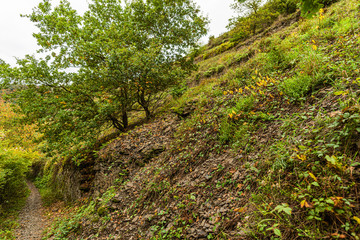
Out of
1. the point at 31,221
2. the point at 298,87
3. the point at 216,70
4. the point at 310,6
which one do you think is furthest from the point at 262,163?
the point at 31,221

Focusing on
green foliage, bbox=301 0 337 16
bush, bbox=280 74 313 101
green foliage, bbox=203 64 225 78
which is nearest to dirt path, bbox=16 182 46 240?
bush, bbox=280 74 313 101

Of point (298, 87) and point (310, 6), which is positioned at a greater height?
point (310, 6)

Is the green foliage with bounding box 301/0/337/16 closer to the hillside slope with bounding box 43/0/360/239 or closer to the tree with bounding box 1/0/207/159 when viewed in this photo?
the hillside slope with bounding box 43/0/360/239

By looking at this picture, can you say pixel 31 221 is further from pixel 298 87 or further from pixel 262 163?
pixel 298 87

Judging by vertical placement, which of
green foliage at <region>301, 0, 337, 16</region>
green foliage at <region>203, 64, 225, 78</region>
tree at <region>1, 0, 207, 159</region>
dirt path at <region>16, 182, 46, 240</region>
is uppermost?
tree at <region>1, 0, 207, 159</region>

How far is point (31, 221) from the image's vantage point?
9039mm

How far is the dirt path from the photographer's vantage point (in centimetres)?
758

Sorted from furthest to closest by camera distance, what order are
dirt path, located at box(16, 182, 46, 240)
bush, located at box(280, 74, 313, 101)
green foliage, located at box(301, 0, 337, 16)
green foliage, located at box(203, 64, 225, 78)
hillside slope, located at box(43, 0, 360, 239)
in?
green foliage, located at box(203, 64, 225, 78) → dirt path, located at box(16, 182, 46, 240) → bush, located at box(280, 74, 313, 101) → green foliage, located at box(301, 0, 337, 16) → hillside slope, located at box(43, 0, 360, 239)

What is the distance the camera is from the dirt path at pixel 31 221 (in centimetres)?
758

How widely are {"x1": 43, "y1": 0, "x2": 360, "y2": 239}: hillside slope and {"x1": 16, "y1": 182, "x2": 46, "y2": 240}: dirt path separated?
2140 mm

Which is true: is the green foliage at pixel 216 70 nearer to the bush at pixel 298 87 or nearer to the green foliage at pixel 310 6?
the bush at pixel 298 87

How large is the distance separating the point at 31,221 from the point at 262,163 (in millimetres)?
12518

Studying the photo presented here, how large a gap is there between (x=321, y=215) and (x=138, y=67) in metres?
8.01

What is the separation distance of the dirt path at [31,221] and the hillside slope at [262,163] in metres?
2.14
